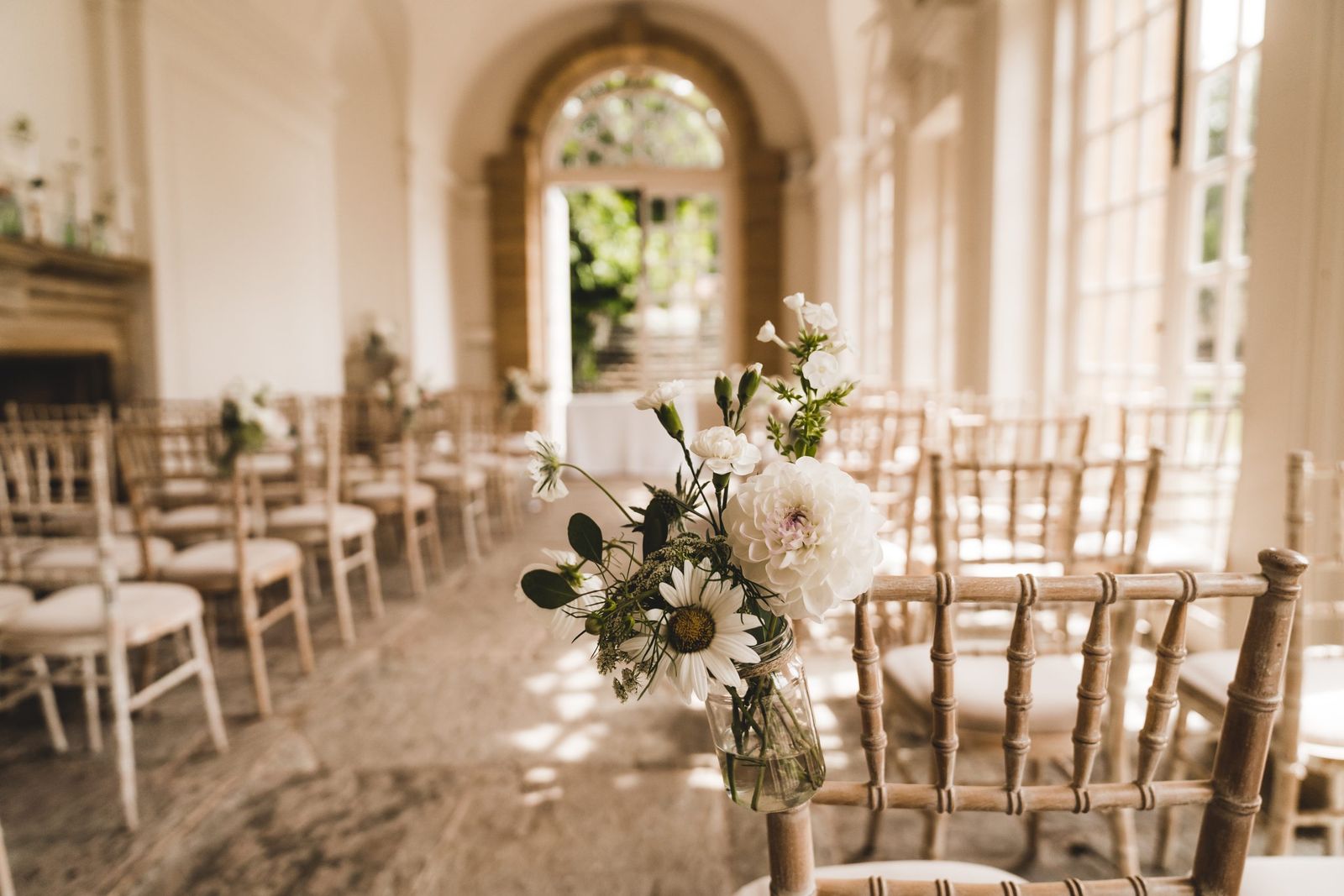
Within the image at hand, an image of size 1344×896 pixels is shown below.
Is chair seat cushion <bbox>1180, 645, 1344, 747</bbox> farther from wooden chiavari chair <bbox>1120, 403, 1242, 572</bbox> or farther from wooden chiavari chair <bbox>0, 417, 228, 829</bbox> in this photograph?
wooden chiavari chair <bbox>0, 417, 228, 829</bbox>

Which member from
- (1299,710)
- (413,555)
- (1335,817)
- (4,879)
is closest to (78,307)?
(413,555)

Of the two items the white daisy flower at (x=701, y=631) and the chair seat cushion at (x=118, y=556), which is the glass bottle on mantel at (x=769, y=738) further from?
the chair seat cushion at (x=118, y=556)

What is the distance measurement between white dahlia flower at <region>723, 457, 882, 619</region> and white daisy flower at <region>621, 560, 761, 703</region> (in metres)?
0.04

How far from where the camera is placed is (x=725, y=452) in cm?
69

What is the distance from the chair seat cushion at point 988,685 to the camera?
1.55 meters

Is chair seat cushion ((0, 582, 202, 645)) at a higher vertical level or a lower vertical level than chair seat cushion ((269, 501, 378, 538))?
lower

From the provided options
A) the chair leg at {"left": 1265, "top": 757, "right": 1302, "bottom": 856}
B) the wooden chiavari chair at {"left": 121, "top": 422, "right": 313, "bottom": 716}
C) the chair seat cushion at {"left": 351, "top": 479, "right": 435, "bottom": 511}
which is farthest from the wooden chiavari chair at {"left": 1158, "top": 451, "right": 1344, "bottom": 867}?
the chair seat cushion at {"left": 351, "top": 479, "right": 435, "bottom": 511}

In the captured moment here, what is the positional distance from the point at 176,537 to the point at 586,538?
11.3ft

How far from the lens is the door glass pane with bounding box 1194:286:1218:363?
121 inches

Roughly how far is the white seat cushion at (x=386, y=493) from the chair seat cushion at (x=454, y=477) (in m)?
0.40

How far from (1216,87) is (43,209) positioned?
5292mm

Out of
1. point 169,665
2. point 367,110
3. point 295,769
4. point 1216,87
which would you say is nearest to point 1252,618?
point 295,769

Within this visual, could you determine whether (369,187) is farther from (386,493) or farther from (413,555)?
(413,555)

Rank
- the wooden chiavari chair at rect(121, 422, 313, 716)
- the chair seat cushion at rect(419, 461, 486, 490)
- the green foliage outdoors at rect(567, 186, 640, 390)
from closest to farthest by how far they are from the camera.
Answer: the wooden chiavari chair at rect(121, 422, 313, 716)
the chair seat cushion at rect(419, 461, 486, 490)
the green foliage outdoors at rect(567, 186, 640, 390)
